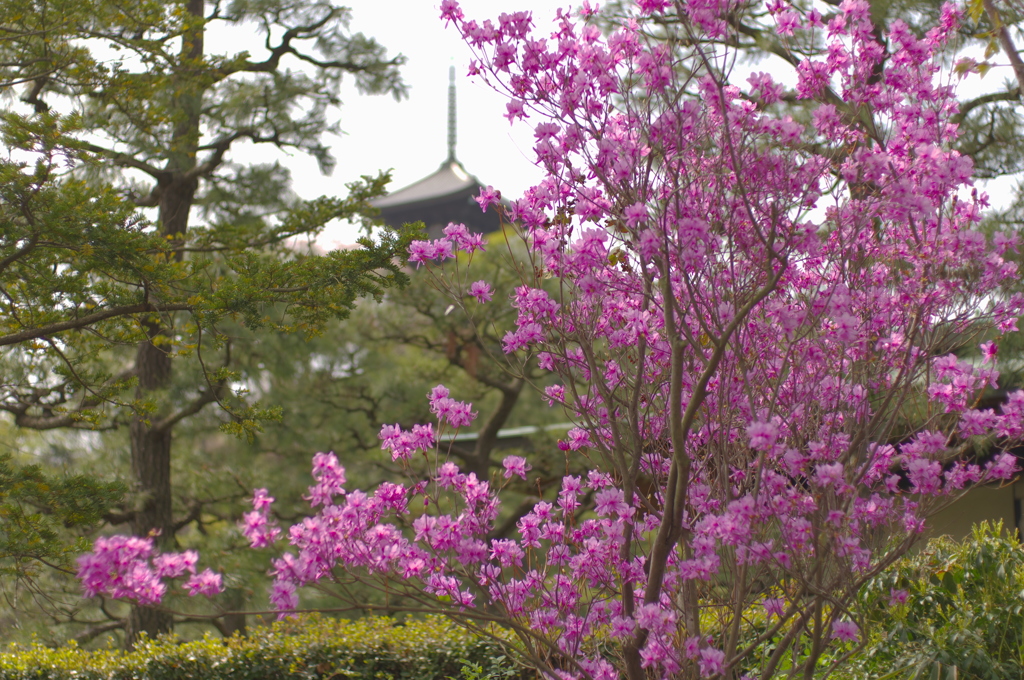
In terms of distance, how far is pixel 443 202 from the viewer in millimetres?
17906

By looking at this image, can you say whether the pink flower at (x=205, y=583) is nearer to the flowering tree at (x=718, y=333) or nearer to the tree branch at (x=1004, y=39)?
the flowering tree at (x=718, y=333)

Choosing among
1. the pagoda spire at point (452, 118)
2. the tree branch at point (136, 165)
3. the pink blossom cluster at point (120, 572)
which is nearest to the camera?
the pink blossom cluster at point (120, 572)

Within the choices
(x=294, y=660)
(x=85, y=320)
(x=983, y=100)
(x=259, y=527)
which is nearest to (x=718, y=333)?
(x=259, y=527)

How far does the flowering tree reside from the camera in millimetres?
2447

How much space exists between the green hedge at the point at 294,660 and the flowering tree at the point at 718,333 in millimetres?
1566

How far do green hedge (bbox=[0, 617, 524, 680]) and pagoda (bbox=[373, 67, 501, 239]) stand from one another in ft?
37.5

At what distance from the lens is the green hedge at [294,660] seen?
171 inches

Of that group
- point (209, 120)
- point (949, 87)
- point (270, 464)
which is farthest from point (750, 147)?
point (270, 464)

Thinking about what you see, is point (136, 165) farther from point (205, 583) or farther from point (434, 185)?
point (434, 185)

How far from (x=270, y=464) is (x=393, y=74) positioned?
4.60 m

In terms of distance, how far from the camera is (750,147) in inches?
102

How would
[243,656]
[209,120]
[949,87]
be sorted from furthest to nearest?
[209,120] < [243,656] < [949,87]

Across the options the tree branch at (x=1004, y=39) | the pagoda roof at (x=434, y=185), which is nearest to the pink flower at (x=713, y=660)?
the tree branch at (x=1004, y=39)

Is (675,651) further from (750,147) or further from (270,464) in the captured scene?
(270,464)
